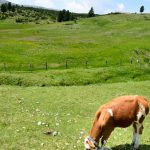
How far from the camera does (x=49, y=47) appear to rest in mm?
79938

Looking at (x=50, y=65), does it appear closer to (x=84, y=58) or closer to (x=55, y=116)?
(x=84, y=58)

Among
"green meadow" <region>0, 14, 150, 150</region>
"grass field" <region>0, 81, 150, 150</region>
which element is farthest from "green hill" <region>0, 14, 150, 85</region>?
"grass field" <region>0, 81, 150, 150</region>

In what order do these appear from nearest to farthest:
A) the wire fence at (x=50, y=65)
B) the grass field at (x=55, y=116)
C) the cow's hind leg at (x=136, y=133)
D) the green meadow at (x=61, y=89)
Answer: the cow's hind leg at (x=136, y=133) → the grass field at (x=55, y=116) → the green meadow at (x=61, y=89) → the wire fence at (x=50, y=65)

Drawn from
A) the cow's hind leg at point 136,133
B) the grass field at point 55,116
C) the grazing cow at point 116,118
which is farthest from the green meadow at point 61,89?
the grazing cow at point 116,118

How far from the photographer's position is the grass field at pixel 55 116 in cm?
2244

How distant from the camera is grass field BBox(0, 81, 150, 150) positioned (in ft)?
73.6

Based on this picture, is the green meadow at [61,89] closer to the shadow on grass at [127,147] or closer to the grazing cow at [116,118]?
the shadow on grass at [127,147]

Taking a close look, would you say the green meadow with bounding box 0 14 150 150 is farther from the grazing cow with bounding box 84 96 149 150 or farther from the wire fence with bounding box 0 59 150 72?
the grazing cow with bounding box 84 96 149 150

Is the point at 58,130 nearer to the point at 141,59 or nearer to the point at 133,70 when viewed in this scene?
the point at 133,70

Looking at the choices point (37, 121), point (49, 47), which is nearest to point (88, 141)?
point (37, 121)

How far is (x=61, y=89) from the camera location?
1603 inches

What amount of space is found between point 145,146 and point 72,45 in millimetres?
64238

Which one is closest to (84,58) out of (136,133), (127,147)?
(127,147)

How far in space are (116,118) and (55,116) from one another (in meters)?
9.29
